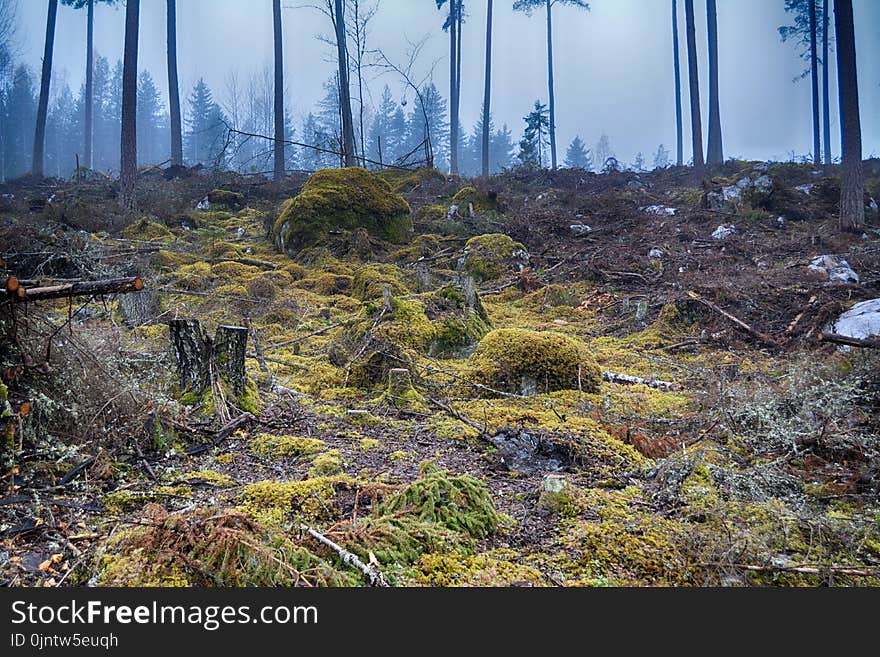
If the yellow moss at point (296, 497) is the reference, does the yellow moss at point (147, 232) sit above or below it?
above

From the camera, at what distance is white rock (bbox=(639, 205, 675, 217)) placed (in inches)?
566

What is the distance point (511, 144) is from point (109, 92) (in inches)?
1776

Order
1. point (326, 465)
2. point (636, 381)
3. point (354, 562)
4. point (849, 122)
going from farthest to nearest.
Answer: point (849, 122), point (636, 381), point (326, 465), point (354, 562)

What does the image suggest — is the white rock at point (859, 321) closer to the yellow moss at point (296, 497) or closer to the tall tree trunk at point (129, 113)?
the yellow moss at point (296, 497)

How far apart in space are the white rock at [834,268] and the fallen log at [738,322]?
1911 mm

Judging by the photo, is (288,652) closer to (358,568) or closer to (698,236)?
(358,568)

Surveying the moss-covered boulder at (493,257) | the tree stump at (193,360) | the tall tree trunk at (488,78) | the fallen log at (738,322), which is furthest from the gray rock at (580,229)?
the tall tree trunk at (488,78)

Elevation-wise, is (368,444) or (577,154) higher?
(577,154)

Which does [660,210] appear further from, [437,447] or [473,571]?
[473,571]

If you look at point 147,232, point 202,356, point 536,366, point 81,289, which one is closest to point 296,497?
point 81,289

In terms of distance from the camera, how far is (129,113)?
1374 cm

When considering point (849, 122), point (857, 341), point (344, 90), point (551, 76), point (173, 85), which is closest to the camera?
point (857, 341)

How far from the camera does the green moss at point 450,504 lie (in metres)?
2.31

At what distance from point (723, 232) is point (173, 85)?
23.6m
